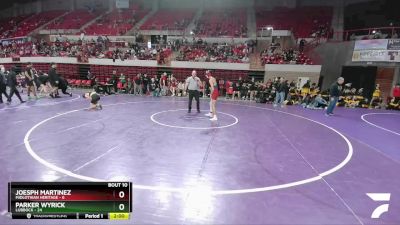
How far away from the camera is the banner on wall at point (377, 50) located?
16.0 metres

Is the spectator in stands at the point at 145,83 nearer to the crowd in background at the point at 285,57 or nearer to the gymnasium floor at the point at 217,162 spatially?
the gymnasium floor at the point at 217,162

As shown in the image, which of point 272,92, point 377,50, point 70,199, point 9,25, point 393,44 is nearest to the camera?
point 70,199

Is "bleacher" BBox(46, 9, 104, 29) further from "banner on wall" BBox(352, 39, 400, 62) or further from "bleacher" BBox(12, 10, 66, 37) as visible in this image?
"banner on wall" BBox(352, 39, 400, 62)

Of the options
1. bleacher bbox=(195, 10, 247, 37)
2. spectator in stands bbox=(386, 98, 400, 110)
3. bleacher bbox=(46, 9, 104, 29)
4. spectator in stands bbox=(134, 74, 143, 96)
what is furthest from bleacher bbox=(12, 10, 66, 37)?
spectator in stands bbox=(386, 98, 400, 110)

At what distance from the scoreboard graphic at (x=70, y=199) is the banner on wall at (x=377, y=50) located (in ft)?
56.6

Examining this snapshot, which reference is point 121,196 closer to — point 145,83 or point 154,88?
point 154,88

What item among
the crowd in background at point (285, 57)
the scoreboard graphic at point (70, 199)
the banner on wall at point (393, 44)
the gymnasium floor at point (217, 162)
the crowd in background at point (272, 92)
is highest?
the banner on wall at point (393, 44)

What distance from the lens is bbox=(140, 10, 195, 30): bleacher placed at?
95.6 feet

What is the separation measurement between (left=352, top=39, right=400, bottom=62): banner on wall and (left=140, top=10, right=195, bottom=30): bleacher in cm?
1606

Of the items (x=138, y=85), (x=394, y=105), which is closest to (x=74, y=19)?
(x=138, y=85)

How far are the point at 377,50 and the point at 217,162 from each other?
1428cm

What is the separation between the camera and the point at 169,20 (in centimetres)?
3069

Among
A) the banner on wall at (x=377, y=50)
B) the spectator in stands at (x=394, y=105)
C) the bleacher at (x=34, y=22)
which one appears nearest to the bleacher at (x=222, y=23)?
the banner on wall at (x=377, y=50)

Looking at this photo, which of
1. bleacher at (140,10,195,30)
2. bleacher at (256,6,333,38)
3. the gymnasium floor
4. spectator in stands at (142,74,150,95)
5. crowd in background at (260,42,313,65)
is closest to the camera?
the gymnasium floor
